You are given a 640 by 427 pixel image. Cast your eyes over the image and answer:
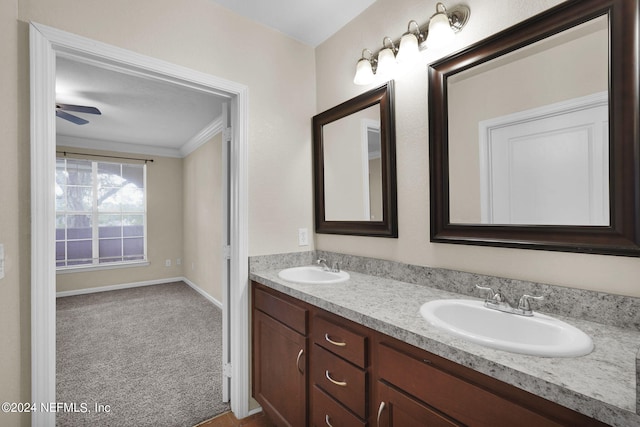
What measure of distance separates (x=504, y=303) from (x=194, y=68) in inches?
77.9

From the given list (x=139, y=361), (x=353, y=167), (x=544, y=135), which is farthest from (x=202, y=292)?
(x=544, y=135)

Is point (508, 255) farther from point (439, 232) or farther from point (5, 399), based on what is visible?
point (5, 399)

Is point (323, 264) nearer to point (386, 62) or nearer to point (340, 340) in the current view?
point (340, 340)

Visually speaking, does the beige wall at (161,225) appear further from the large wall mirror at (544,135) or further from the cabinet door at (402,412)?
the cabinet door at (402,412)

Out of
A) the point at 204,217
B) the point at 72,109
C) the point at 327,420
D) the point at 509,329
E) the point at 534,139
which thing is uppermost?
the point at 72,109

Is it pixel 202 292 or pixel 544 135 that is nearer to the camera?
pixel 544 135

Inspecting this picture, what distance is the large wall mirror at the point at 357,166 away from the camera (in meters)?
1.68

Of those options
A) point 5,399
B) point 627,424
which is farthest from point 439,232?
point 5,399

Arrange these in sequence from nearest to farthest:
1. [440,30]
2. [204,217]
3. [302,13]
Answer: [440,30] < [302,13] < [204,217]

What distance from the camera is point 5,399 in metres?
1.21

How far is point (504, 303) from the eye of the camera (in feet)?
3.64

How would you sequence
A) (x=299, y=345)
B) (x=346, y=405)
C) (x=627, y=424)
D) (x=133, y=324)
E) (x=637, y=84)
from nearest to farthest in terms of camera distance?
(x=627, y=424) < (x=637, y=84) < (x=346, y=405) < (x=299, y=345) < (x=133, y=324)

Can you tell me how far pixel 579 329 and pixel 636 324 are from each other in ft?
0.56

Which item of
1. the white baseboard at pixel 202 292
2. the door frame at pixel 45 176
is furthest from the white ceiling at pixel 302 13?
the white baseboard at pixel 202 292
